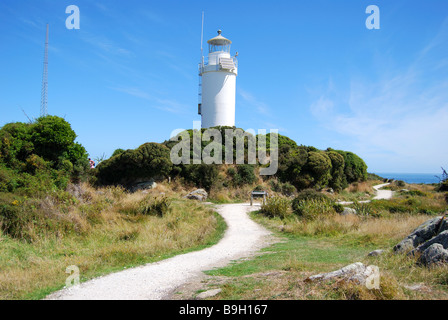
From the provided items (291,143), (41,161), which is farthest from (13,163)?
(291,143)

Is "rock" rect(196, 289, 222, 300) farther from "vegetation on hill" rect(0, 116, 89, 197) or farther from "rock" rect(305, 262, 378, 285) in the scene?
"vegetation on hill" rect(0, 116, 89, 197)

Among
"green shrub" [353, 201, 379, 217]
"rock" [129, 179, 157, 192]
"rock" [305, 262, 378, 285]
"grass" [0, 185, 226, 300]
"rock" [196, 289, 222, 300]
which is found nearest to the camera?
"rock" [305, 262, 378, 285]

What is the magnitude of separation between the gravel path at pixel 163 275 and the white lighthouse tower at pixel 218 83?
76.6 feet

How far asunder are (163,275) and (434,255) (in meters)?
5.09

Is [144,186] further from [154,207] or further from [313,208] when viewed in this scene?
[313,208]

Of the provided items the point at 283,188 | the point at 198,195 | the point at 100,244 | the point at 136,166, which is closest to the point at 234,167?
the point at 283,188

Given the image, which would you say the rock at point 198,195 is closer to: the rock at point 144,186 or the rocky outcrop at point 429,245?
the rock at point 144,186

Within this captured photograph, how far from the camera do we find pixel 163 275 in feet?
22.2

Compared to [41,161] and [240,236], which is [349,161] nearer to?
[240,236]

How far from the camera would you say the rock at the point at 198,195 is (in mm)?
19641

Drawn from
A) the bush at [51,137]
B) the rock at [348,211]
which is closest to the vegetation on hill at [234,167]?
the bush at [51,137]

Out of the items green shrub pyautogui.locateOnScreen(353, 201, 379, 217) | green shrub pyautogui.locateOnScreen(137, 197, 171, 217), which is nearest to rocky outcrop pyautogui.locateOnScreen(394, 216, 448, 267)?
green shrub pyautogui.locateOnScreen(353, 201, 379, 217)

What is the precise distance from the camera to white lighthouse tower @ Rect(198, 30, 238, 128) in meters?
33.3

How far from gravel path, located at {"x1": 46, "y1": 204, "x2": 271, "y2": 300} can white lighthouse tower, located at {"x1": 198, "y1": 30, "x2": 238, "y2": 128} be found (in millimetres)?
23354
